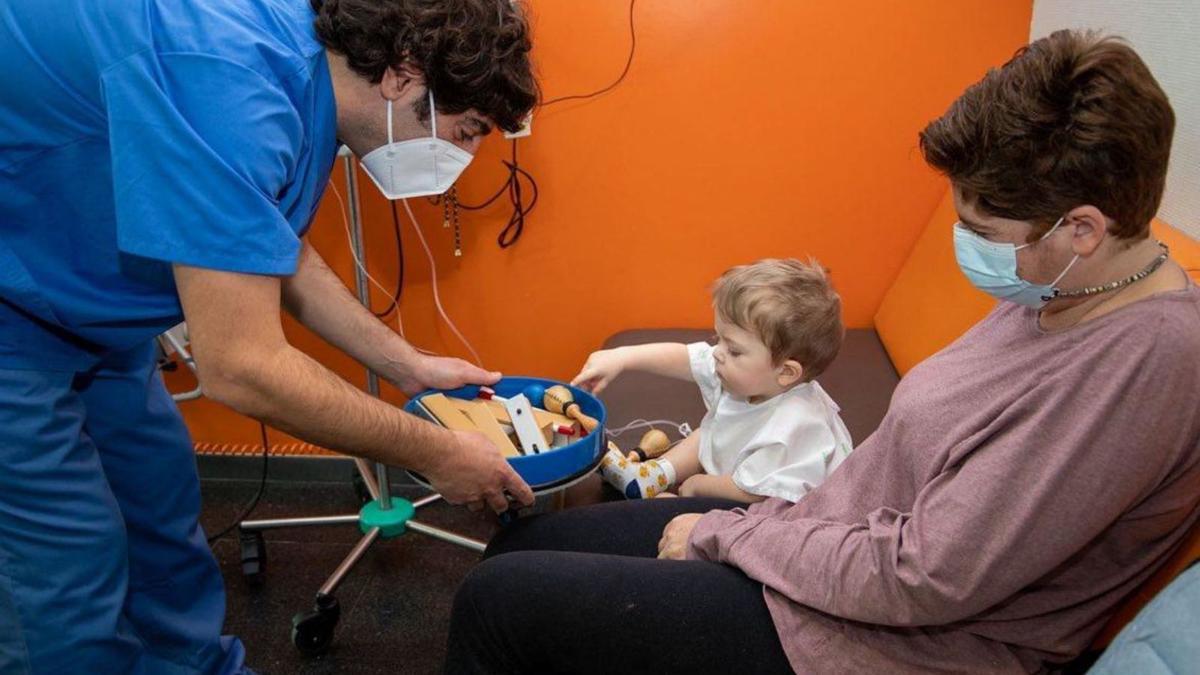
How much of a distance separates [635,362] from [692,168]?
0.79m

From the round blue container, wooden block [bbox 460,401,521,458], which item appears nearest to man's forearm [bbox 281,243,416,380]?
wooden block [bbox 460,401,521,458]

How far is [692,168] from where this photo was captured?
2375 mm

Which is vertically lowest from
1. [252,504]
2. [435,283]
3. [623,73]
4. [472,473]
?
[252,504]

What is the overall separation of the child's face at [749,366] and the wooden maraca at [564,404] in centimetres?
25

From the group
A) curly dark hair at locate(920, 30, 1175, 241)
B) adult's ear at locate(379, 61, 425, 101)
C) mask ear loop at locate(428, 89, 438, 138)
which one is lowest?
mask ear loop at locate(428, 89, 438, 138)

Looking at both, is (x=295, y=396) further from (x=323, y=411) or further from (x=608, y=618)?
(x=608, y=618)

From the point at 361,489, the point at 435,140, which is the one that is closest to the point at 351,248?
the point at 361,489

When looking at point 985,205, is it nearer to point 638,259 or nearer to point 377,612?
point 638,259

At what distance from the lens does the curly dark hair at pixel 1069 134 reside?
2.99 ft

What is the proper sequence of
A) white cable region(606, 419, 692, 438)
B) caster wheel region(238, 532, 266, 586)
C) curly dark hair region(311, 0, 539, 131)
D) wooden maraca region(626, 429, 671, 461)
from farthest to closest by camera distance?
caster wheel region(238, 532, 266, 586), white cable region(606, 419, 692, 438), wooden maraca region(626, 429, 671, 461), curly dark hair region(311, 0, 539, 131)

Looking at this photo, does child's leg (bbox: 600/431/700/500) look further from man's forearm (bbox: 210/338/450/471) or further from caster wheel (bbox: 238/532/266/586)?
caster wheel (bbox: 238/532/266/586)

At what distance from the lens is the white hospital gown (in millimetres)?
1469

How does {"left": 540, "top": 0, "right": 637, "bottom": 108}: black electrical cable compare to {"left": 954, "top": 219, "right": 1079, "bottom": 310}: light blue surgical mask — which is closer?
{"left": 954, "top": 219, "right": 1079, "bottom": 310}: light blue surgical mask

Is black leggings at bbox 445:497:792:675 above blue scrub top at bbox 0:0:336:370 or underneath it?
underneath
